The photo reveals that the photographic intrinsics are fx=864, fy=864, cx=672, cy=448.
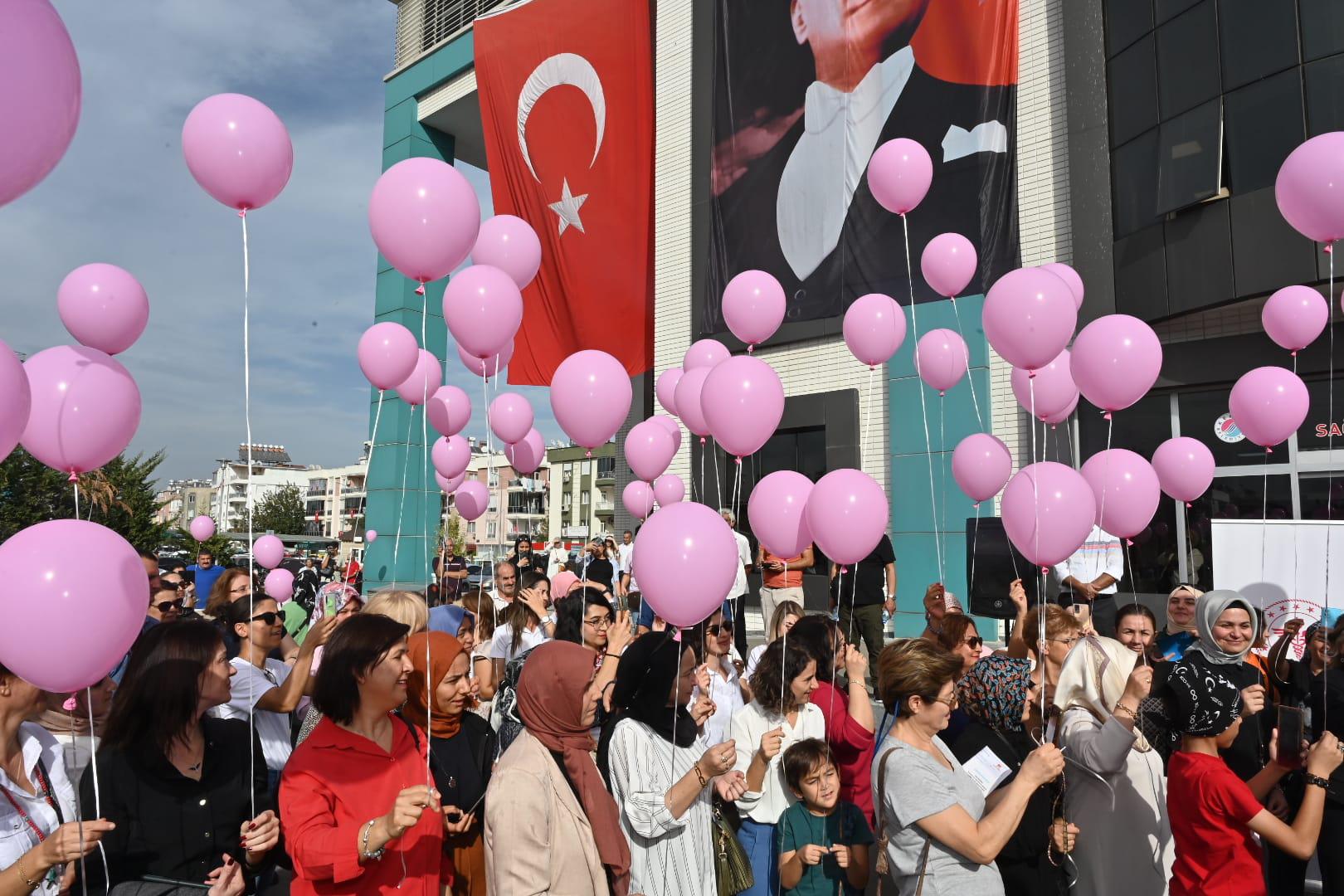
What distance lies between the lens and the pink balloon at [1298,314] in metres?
6.16

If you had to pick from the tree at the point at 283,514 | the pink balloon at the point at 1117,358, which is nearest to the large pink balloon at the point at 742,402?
the pink balloon at the point at 1117,358

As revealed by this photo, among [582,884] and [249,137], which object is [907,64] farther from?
[582,884]

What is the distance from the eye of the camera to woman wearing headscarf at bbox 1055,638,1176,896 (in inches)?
133

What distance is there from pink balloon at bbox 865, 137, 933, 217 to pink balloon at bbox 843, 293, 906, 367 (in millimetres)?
879

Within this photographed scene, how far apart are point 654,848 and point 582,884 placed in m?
0.44

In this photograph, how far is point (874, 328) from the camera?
707 cm

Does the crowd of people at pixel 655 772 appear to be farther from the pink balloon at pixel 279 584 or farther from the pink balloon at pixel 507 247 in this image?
the pink balloon at pixel 279 584

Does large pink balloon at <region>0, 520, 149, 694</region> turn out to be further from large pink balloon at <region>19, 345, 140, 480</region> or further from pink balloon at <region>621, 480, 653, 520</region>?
pink balloon at <region>621, 480, 653, 520</region>

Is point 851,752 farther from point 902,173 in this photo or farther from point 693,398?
point 902,173

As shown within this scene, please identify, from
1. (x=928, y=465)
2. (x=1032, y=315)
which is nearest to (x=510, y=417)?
(x=1032, y=315)

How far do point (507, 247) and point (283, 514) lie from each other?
77241mm

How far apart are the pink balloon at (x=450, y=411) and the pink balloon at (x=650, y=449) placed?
1.51m

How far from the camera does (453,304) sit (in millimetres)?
4926

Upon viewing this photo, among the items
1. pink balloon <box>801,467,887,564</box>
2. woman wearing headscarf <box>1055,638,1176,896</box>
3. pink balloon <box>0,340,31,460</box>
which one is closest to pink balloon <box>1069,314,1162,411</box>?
pink balloon <box>801,467,887,564</box>
